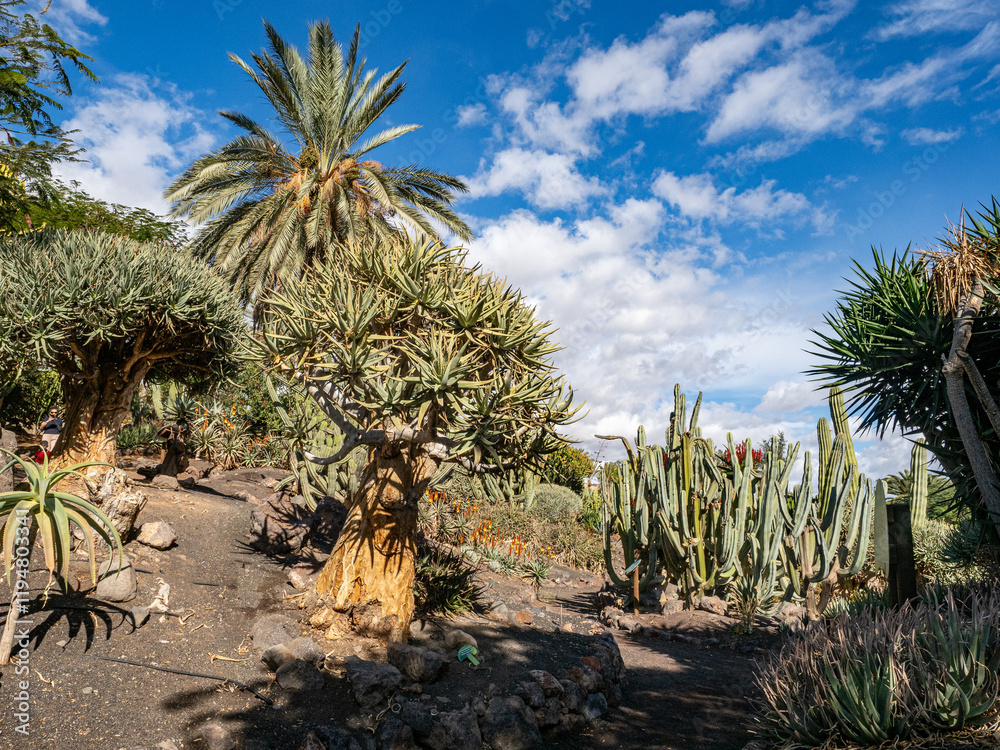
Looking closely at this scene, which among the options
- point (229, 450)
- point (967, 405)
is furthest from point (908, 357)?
point (229, 450)

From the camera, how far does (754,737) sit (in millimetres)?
4812

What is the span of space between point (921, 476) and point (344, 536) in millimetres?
8650

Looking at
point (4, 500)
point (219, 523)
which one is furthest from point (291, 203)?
point (4, 500)

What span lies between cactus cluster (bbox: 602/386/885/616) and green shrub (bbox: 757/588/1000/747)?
4.35 m

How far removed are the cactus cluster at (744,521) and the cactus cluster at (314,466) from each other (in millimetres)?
4078

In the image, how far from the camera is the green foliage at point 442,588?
6.54 meters

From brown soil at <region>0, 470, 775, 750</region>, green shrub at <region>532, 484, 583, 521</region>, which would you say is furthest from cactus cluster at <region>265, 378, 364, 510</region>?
green shrub at <region>532, 484, 583, 521</region>

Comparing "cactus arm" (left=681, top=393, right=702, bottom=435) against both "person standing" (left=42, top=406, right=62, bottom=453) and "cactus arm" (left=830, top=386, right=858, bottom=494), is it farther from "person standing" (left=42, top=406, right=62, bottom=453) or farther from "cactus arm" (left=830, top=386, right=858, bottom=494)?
"person standing" (left=42, top=406, right=62, bottom=453)

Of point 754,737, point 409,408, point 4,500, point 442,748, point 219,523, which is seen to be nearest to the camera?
point 4,500

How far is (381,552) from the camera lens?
572 cm

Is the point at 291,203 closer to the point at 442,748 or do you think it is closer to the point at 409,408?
the point at 409,408

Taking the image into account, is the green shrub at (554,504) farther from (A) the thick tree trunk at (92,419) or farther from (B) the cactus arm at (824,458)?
(A) the thick tree trunk at (92,419)

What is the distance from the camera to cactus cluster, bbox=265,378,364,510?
6.90 m

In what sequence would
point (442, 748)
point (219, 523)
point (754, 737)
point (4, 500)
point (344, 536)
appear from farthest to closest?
point (219, 523)
point (344, 536)
point (754, 737)
point (442, 748)
point (4, 500)
